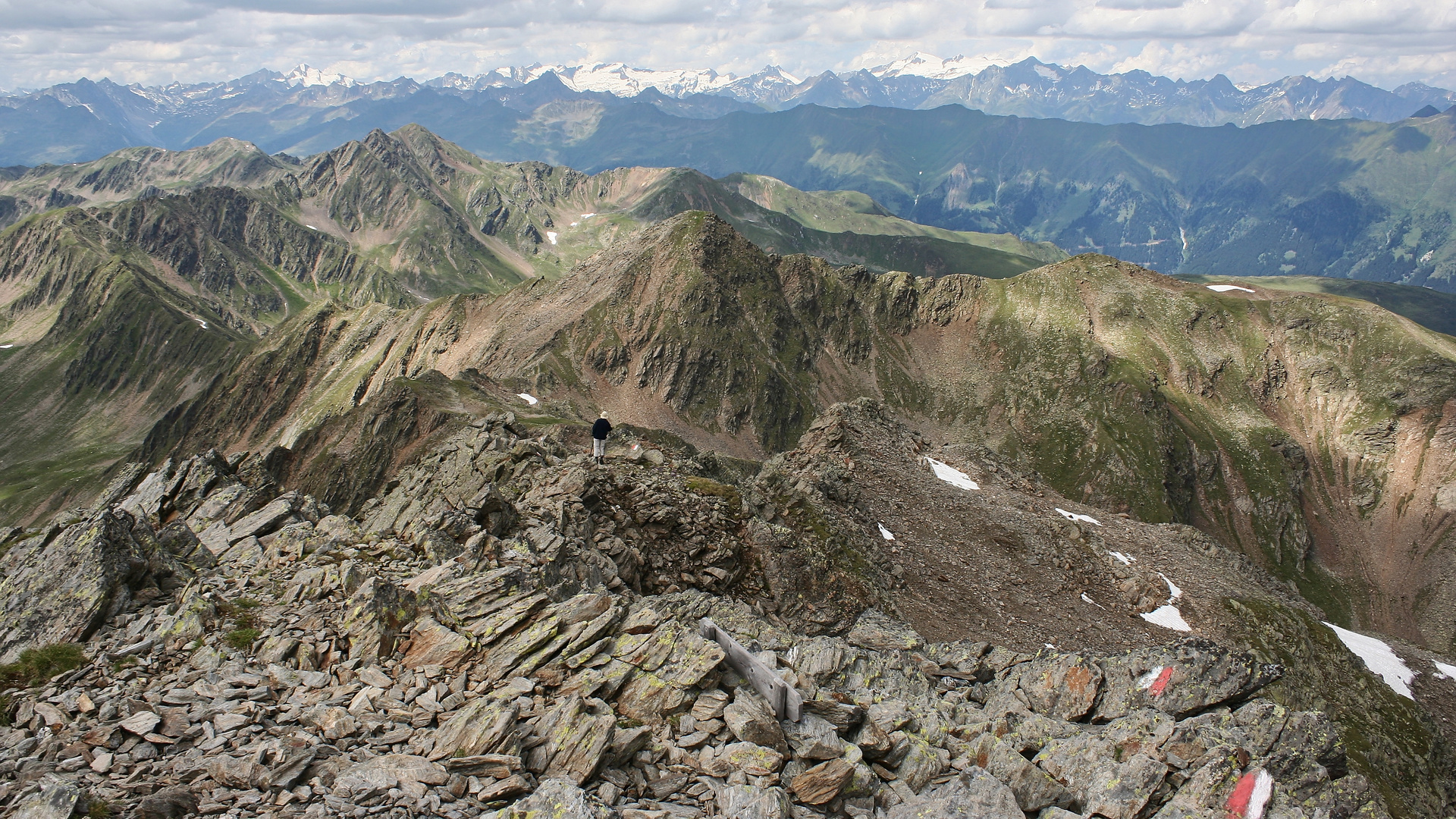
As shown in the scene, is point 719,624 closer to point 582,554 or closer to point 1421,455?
point 582,554

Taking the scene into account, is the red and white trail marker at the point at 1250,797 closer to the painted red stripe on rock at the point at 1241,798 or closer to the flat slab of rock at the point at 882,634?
the painted red stripe on rock at the point at 1241,798

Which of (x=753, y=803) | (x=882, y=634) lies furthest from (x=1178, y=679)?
(x=753, y=803)

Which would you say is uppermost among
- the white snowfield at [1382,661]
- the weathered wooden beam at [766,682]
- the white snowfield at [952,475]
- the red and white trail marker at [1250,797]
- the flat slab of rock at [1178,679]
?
the weathered wooden beam at [766,682]

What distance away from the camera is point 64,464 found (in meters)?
179

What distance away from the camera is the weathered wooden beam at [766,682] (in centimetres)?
1691

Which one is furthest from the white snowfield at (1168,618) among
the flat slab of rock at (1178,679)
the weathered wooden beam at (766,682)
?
the weathered wooden beam at (766,682)

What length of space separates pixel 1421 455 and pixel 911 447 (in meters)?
133

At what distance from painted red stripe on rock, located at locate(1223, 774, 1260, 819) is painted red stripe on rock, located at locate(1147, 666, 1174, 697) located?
267 inches

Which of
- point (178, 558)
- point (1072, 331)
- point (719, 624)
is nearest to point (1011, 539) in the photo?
point (719, 624)

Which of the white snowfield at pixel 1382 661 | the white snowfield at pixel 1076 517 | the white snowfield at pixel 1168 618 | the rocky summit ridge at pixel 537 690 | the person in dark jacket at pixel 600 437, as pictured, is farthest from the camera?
the white snowfield at pixel 1076 517

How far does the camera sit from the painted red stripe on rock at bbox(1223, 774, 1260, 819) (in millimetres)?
16203

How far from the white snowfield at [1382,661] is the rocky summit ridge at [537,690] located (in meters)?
37.7

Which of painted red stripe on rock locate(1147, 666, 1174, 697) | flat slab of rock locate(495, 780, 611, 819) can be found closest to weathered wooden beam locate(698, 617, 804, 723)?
flat slab of rock locate(495, 780, 611, 819)

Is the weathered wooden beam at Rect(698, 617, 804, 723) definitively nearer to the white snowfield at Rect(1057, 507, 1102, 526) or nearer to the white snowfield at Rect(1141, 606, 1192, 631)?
the white snowfield at Rect(1141, 606, 1192, 631)
